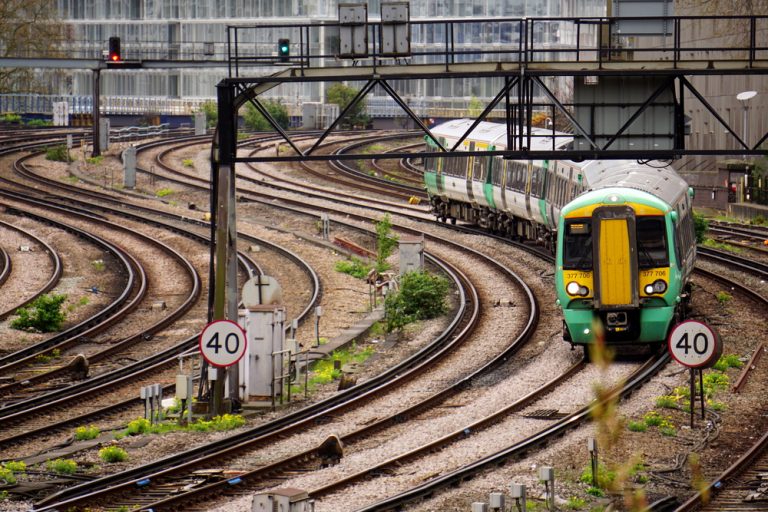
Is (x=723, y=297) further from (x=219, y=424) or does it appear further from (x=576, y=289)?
(x=219, y=424)

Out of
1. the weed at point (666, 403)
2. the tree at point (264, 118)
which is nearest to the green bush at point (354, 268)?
the weed at point (666, 403)

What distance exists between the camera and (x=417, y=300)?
29828 millimetres

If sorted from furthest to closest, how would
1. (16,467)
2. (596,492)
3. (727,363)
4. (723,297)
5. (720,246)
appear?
(720,246), (723,297), (727,363), (16,467), (596,492)

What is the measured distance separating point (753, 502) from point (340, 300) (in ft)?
60.0

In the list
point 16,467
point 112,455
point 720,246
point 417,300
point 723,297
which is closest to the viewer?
point 16,467

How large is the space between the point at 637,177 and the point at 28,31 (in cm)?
6651

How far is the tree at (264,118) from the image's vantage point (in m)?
78.2

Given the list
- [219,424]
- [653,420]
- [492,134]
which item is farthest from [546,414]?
[492,134]

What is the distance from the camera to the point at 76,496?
15648 millimetres

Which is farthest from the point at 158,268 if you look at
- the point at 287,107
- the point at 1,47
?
the point at 1,47

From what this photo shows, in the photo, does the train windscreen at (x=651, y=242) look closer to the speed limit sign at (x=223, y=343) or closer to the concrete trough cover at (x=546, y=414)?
the concrete trough cover at (x=546, y=414)

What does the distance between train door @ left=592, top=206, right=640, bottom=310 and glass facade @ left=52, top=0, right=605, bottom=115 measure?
201 ft

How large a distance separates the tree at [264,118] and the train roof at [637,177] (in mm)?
48989

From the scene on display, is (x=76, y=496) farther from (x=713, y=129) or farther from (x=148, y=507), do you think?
(x=713, y=129)
